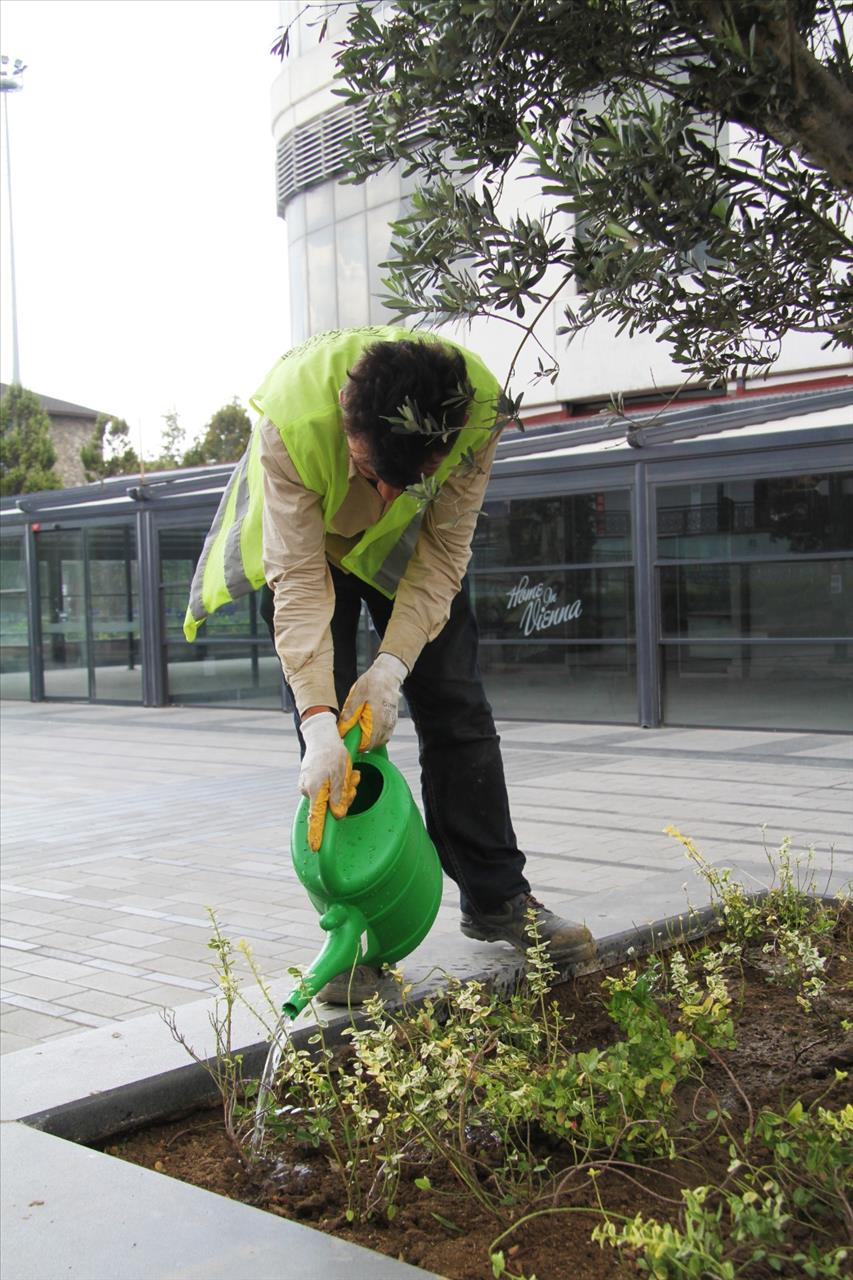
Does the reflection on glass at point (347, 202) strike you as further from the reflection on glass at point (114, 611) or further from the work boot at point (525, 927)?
the work boot at point (525, 927)

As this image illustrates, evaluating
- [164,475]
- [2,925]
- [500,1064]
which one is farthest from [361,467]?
[164,475]

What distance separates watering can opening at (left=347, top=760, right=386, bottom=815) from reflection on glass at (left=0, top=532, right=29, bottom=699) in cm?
1451

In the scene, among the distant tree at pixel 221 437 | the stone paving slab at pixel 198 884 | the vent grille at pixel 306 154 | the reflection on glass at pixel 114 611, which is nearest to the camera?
the stone paving slab at pixel 198 884

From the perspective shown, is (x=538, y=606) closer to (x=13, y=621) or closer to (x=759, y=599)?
(x=759, y=599)

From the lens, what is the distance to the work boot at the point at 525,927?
119 inches

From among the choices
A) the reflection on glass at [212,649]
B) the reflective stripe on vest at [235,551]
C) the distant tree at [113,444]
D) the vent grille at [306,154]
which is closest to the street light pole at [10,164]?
the distant tree at [113,444]

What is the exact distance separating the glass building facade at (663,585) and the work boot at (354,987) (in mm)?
7748

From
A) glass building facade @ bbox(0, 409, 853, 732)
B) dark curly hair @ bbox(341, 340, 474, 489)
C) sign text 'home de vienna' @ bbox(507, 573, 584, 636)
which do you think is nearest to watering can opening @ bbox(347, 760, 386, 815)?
dark curly hair @ bbox(341, 340, 474, 489)

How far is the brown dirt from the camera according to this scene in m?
1.83

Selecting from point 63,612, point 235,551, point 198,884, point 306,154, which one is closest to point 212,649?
point 63,612

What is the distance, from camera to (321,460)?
9.16 feet

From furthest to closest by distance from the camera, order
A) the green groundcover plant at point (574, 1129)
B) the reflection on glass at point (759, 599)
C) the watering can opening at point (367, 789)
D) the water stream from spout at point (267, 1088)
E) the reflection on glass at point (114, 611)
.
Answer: the reflection on glass at point (114, 611)
the reflection on glass at point (759, 599)
the watering can opening at point (367, 789)
the water stream from spout at point (267, 1088)
the green groundcover plant at point (574, 1129)

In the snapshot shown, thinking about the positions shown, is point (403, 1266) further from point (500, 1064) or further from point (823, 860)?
point (823, 860)

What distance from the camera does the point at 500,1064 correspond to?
2.14 m
